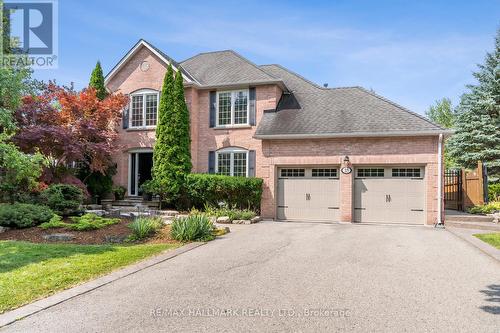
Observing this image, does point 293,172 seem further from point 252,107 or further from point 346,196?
point 252,107

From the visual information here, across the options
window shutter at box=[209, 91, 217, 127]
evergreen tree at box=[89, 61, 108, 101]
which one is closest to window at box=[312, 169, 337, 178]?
window shutter at box=[209, 91, 217, 127]

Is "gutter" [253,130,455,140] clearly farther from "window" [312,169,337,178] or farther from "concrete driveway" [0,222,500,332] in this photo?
"concrete driveway" [0,222,500,332]

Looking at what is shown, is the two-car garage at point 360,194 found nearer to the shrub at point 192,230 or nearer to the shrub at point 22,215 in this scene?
the shrub at point 192,230

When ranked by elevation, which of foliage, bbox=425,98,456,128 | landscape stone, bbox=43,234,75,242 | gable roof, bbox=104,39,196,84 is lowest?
landscape stone, bbox=43,234,75,242

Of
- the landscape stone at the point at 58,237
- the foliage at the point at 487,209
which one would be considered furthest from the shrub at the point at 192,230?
the foliage at the point at 487,209

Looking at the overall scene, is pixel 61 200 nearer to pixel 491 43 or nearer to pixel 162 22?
pixel 162 22

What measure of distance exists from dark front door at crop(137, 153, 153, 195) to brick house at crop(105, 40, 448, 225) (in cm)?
5

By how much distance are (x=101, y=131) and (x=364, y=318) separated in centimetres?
1492

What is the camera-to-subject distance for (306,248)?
363 inches

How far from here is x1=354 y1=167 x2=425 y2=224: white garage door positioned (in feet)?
46.9

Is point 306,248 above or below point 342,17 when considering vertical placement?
below

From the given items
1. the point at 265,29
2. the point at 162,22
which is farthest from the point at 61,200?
the point at 265,29

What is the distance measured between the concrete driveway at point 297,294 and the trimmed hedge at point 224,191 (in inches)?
227

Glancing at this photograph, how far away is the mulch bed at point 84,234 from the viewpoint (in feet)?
32.3
